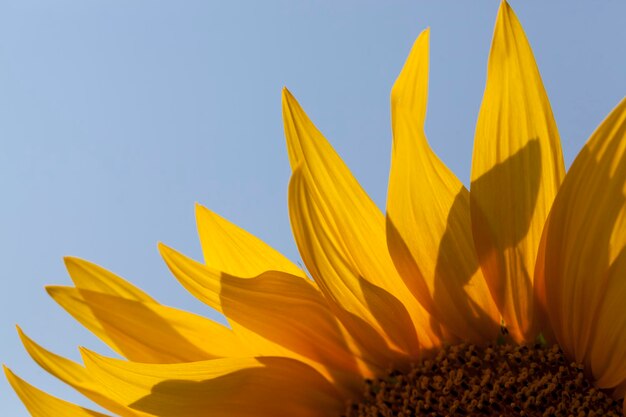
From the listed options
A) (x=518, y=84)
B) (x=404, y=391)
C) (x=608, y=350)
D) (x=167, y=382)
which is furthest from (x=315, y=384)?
(x=518, y=84)

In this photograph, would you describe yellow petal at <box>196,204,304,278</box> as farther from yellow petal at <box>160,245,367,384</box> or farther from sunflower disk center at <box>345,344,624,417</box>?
sunflower disk center at <box>345,344,624,417</box>

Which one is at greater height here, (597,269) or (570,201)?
(570,201)

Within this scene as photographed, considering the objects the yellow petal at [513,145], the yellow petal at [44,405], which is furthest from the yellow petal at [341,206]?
the yellow petal at [44,405]

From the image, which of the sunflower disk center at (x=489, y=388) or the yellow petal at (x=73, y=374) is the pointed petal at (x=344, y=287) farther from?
the yellow petal at (x=73, y=374)

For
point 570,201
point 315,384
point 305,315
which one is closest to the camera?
point 570,201

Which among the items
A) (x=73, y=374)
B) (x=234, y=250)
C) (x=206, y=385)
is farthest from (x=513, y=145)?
(x=73, y=374)

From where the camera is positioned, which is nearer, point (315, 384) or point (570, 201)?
point (570, 201)

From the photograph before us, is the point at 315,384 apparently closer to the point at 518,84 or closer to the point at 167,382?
the point at 167,382
